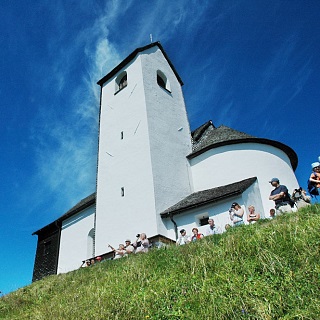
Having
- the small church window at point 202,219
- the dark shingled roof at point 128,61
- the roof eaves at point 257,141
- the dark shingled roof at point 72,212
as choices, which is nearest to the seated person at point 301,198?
the small church window at point 202,219

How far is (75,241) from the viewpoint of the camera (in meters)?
21.8

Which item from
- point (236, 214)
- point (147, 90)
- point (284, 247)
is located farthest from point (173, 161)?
point (284, 247)

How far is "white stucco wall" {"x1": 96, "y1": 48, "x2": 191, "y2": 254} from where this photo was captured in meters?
16.7

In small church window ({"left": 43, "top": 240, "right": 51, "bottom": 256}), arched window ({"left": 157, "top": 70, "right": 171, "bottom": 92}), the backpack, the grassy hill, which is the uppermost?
arched window ({"left": 157, "top": 70, "right": 171, "bottom": 92})

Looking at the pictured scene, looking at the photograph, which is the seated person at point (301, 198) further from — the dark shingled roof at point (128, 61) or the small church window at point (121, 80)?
the dark shingled roof at point (128, 61)

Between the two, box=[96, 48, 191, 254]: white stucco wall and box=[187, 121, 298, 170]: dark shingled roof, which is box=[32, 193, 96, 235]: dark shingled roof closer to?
box=[96, 48, 191, 254]: white stucco wall

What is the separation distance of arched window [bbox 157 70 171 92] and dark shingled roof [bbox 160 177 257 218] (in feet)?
31.4

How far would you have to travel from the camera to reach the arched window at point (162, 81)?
23438 mm

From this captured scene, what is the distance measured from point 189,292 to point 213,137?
15448 millimetres

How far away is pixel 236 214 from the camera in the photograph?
11.4 metres

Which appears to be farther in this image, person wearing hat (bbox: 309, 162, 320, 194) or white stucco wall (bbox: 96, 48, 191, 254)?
white stucco wall (bbox: 96, 48, 191, 254)

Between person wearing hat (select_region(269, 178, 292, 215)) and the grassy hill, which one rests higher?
person wearing hat (select_region(269, 178, 292, 215))

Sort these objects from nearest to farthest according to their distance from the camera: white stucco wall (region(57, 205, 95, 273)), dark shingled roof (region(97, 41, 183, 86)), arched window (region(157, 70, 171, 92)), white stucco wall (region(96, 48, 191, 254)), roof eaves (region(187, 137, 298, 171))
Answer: white stucco wall (region(96, 48, 191, 254)) → roof eaves (region(187, 137, 298, 171)) → white stucco wall (region(57, 205, 95, 273)) → dark shingled roof (region(97, 41, 183, 86)) → arched window (region(157, 70, 171, 92))

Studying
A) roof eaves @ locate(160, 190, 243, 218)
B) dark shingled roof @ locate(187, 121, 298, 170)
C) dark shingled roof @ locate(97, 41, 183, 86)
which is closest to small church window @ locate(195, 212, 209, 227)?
roof eaves @ locate(160, 190, 243, 218)
